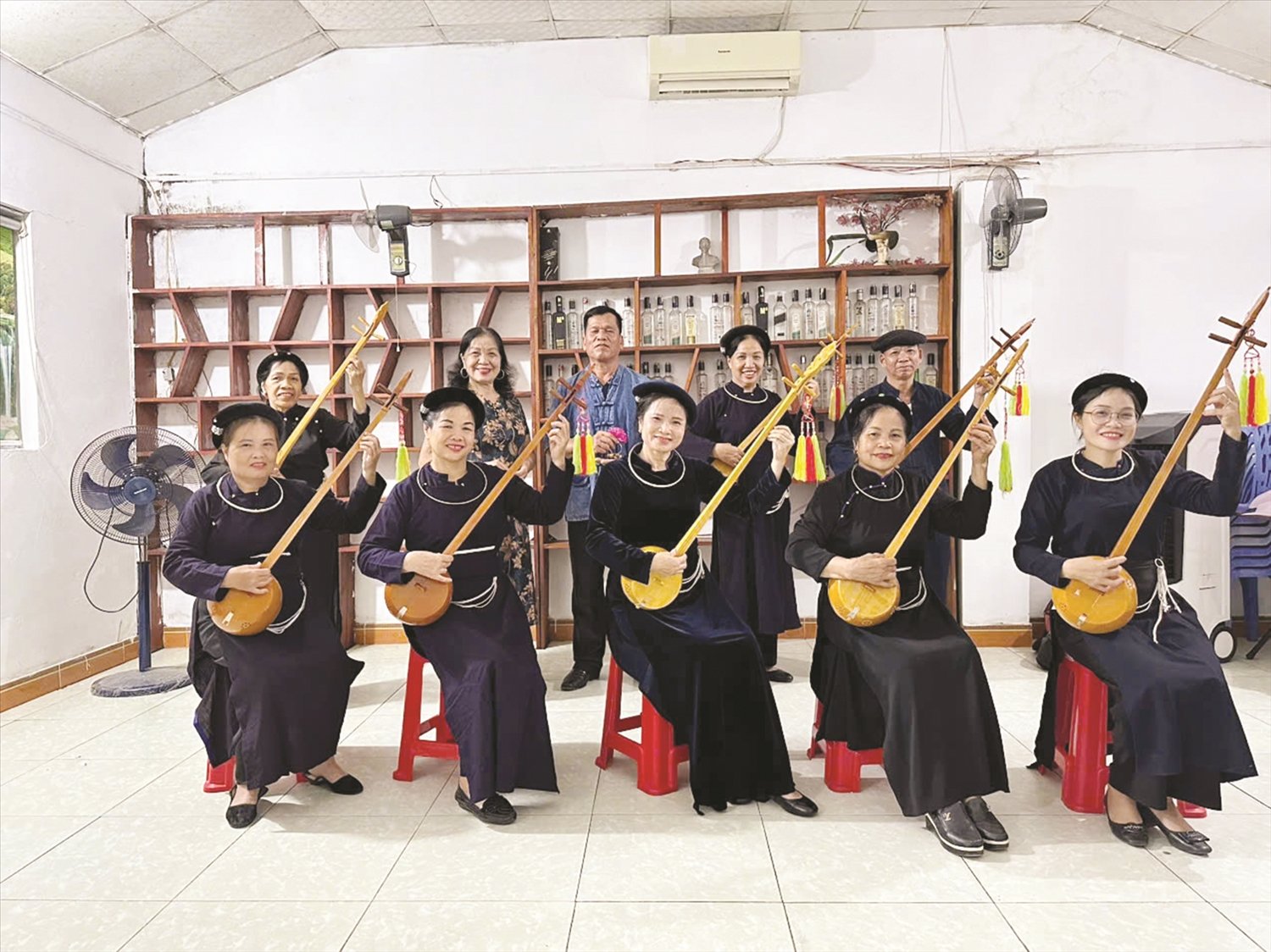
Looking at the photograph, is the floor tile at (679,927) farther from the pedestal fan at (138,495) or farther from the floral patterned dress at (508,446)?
the pedestal fan at (138,495)

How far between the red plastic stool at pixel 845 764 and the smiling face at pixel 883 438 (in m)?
0.82

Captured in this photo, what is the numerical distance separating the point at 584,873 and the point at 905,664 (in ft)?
3.42

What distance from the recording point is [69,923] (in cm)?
185

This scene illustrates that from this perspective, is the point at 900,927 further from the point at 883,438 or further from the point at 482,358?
the point at 482,358

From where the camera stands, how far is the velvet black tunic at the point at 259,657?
7.67 ft

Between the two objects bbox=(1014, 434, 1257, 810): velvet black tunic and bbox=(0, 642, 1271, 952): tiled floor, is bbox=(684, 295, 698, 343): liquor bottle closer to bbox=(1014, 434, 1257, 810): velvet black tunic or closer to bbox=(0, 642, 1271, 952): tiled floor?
bbox=(1014, 434, 1257, 810): velvet black tunic

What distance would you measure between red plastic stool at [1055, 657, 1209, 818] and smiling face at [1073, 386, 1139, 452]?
0.67 meters

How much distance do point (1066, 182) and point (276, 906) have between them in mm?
4893

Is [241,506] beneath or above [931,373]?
beneath

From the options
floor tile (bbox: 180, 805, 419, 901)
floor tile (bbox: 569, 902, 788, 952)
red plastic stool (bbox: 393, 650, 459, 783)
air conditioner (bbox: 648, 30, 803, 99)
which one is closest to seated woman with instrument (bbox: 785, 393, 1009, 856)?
floor tile (bbox: 569, 902, 788, 952)

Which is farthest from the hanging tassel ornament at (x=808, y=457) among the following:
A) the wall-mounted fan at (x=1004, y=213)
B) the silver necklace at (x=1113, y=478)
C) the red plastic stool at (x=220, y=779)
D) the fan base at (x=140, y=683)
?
the fan base at (x=140, y=683)

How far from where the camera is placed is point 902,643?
7.38ft

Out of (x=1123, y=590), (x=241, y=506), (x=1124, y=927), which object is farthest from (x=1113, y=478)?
(x=241, y=506)

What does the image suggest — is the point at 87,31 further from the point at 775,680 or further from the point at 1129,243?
the point at 1129,243
